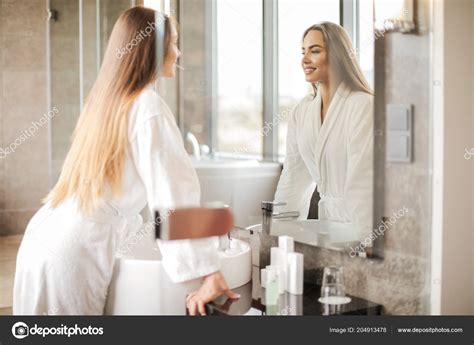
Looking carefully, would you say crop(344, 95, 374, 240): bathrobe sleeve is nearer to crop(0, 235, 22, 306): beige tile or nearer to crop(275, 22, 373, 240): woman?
crop(275, 22, 373, 240): woman

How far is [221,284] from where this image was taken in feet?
3.83

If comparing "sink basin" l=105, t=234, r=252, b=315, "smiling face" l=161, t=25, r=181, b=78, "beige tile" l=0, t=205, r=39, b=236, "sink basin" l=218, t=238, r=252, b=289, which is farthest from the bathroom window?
"beige tile" l=0, t=205, r=39, b=236

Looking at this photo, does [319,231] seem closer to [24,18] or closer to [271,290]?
[271,290]

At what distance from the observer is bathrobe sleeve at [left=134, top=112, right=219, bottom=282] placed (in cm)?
112

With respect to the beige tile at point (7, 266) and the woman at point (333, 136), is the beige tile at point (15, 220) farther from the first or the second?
the woman at point (333, 136)

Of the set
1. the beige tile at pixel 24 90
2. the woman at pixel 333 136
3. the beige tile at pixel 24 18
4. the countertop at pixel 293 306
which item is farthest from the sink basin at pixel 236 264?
the beige tile at pixel 24 18

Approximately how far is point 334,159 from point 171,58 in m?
0.39

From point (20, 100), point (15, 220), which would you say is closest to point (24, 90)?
point (20, 100)

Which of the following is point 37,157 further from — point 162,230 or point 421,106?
point 421,106

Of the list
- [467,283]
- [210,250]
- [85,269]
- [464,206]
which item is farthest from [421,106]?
[85,269]

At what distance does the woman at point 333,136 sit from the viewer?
3.68ft

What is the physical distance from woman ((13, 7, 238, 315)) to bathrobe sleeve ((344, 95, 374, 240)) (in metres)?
0.28

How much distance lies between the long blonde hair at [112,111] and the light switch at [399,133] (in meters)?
0.46

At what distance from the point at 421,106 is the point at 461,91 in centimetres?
7
